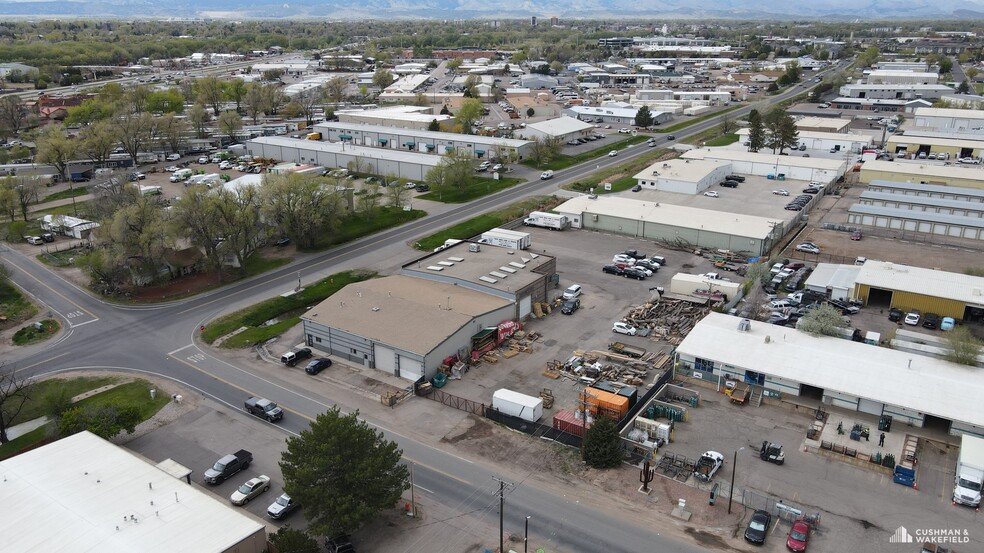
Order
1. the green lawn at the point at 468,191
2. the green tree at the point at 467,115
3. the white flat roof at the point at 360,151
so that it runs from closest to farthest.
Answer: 1. the green lawn at the point at 468,191
2. the white flat roof at the point at 360,151
3. the green tree at the point at 467,115

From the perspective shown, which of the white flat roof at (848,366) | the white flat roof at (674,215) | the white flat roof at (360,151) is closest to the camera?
the white flat roof at (848,366)

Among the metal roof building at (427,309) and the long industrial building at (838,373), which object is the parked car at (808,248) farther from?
the metal roof building at (427,309)

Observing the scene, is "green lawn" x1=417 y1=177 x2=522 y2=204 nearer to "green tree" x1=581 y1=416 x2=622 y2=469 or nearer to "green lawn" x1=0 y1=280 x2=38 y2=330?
"green lawn" x1=0 y1=280 x2=38 y2=330

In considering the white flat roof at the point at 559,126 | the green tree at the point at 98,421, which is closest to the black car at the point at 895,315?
the green tree at the point at 98,421

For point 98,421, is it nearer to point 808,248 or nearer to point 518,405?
point 518,405

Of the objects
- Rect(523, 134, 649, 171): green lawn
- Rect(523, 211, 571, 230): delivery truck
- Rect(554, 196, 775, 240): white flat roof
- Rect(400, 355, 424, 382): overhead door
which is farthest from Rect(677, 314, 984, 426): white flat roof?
Rect(523, 134, 649, 171): green lawn

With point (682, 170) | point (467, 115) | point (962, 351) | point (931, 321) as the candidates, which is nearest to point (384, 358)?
point (962, 351)

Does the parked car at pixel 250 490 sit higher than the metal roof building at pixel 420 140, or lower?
lower
